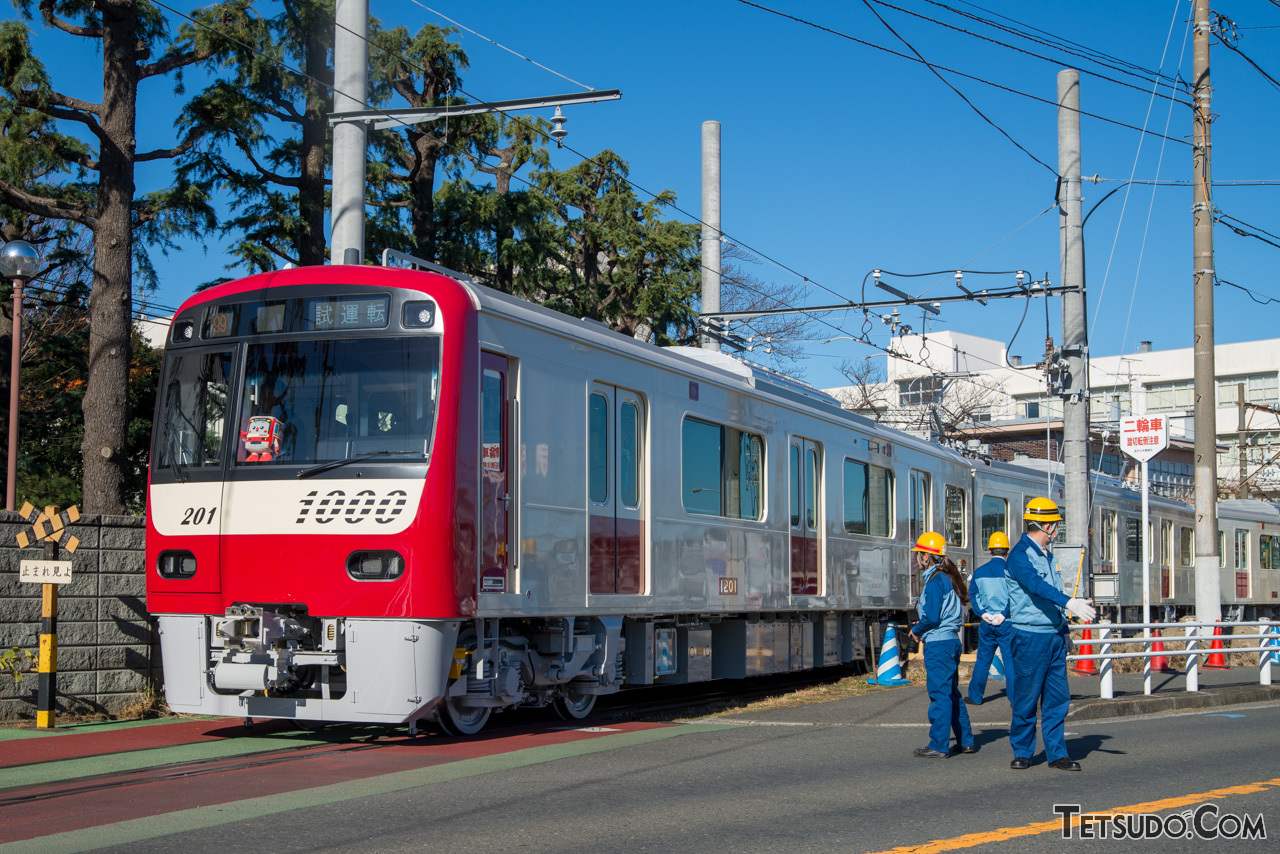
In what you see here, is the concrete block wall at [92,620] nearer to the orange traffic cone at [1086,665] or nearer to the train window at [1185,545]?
the orange traffic cone at [1086,665]

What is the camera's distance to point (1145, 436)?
51.7ft

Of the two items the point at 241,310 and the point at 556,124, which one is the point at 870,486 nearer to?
the point at 556,124

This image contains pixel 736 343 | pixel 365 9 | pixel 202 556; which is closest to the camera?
pixel 202 556

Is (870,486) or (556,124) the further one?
(870,486)

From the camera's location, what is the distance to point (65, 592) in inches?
414

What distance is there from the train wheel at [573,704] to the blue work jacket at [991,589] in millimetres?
3690

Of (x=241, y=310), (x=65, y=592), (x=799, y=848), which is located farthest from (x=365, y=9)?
(x=799, y=848)

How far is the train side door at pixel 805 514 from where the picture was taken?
14320 millimetres

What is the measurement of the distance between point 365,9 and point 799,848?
9395 mm

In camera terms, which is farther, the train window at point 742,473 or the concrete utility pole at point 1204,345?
the concrete utility pole at point 1204,345

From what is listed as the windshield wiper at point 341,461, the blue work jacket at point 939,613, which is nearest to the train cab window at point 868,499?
the blue work jacket at point 939,613
